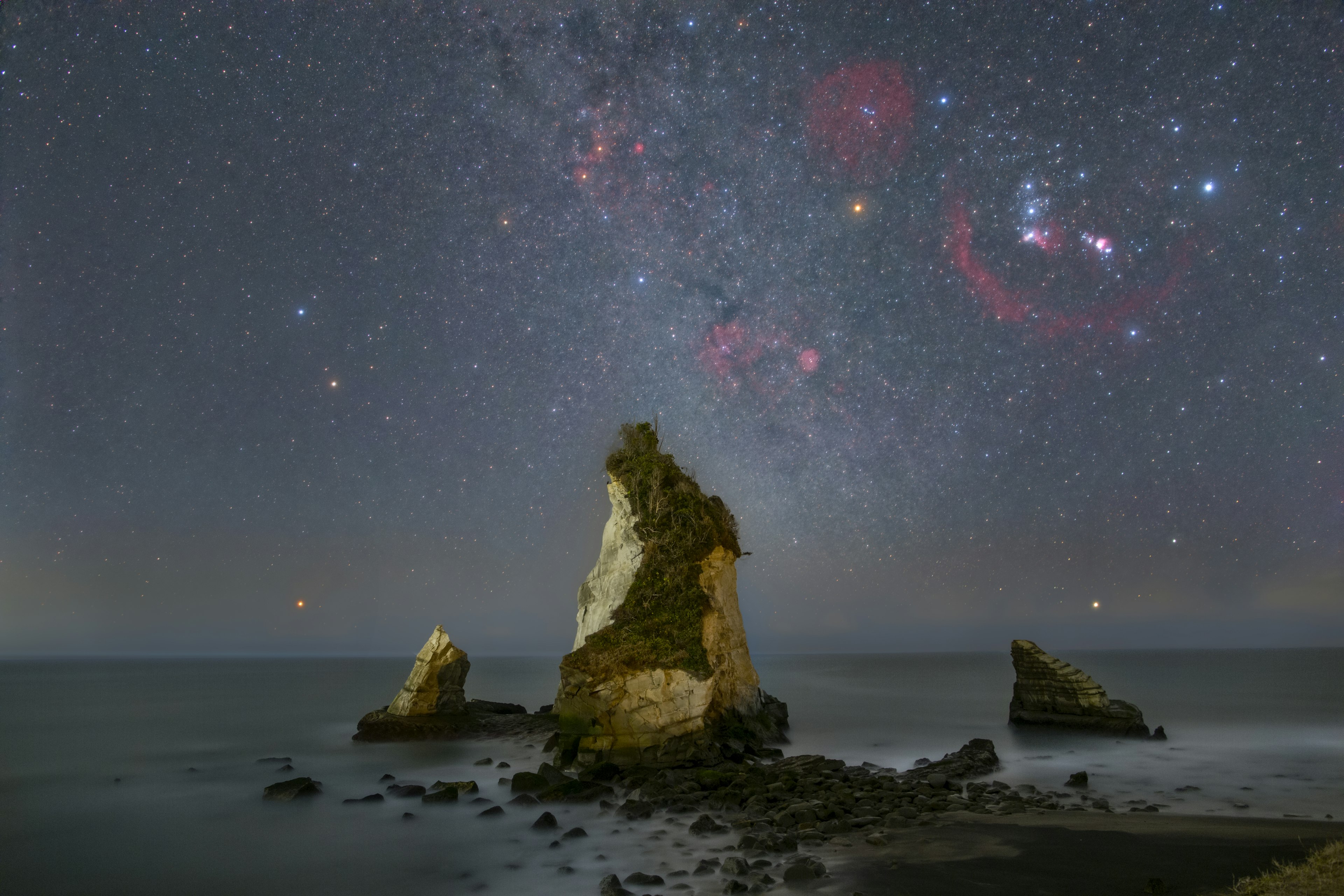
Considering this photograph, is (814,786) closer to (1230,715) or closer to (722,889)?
(722,889)

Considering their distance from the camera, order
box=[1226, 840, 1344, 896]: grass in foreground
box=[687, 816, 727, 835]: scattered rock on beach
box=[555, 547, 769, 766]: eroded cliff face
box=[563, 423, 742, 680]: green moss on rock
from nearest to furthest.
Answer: box=[1226, 840, 1344, 896]: grass in foreground < box=[687, 816, 727, 835]: scattered rock on beach < box=[555, 547, 769, 766]: eroded cliff face < box=[563, 423, 742, 680]: green moss on rock

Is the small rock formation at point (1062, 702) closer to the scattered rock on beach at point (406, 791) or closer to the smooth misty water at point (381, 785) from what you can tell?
the smooth misty water at point (381, 785)

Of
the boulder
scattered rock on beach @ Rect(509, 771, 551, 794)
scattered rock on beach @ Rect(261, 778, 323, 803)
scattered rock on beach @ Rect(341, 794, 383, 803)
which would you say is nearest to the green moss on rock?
scattered rock on beach @ Rect(509, 771, 551, 794)

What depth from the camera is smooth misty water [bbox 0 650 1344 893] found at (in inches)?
543

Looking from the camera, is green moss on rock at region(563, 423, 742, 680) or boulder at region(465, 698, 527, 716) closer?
green moss on rock at region(563, 423, 742, 680)

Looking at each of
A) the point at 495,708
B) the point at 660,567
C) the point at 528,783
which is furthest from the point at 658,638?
the point at 495,708

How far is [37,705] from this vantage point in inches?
2256

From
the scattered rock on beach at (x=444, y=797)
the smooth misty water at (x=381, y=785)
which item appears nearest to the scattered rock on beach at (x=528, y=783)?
Answer: the smooth misty water at (x=381, y=785)

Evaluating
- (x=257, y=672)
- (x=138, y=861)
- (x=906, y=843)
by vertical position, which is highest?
(x=906, y=843)

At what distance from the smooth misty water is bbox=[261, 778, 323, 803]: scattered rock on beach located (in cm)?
42

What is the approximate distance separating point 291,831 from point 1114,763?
25.0m

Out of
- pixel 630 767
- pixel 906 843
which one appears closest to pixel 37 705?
pixel 630 767

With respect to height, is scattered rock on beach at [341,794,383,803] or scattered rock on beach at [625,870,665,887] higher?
scattered rock on beach at [625,870,665,887]

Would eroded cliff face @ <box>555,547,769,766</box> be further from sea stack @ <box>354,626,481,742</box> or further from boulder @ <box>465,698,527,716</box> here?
boulder @ <box>465,698,527,716</box>
